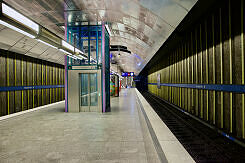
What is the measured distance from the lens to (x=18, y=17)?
11.1 ft

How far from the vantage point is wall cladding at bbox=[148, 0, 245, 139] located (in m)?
3.77

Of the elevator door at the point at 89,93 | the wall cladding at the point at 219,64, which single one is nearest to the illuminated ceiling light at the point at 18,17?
the elevator door at the point at 89,93

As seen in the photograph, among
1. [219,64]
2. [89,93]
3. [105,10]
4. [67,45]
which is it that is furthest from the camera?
[89,93]

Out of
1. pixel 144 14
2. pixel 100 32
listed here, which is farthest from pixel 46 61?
pixel 144 14

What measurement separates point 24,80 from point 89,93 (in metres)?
4.21

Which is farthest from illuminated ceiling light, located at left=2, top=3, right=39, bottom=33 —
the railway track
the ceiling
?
the railway track

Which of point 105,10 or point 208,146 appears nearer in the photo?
point 208,146

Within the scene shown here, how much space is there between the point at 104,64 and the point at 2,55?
505cm

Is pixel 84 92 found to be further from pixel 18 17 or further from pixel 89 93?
pixel 18 17

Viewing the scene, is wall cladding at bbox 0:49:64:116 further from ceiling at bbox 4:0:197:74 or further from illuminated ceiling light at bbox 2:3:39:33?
illuminated ceiling light at bbox 2:3:39:33

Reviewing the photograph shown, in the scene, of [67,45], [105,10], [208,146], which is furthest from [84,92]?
[208,146]

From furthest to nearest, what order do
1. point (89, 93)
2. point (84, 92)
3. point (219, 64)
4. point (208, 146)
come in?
point (84, 92)
point (89, 93)
point (219, 64)
point (208, 146)

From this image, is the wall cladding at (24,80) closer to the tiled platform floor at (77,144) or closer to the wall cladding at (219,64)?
the tiled platform floor at (77,144)

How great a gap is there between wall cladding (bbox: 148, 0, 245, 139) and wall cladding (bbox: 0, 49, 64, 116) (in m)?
9.20
